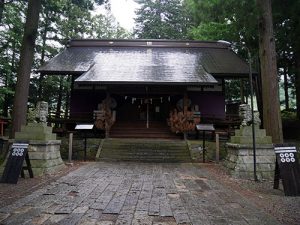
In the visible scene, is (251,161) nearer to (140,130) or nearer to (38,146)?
(38,146)

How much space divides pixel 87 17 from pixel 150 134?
14178mm

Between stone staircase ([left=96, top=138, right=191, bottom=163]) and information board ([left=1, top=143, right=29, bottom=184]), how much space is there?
521cm

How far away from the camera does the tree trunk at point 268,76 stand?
33.4 ft

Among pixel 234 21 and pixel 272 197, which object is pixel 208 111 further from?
pixel 272 197

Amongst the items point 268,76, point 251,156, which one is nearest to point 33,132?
point 251,156

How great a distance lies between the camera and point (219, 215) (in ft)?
15.3

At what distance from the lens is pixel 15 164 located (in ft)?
24.1

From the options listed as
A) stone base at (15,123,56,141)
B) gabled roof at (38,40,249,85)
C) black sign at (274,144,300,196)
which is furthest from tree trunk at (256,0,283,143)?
stone base at (15,123,56,141)

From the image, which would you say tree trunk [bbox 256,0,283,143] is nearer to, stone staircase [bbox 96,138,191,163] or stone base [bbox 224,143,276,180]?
stone base [bbox 224,143,276,180]

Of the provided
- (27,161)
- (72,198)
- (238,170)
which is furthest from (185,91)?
(72,198)

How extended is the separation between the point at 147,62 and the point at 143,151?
7465 mm

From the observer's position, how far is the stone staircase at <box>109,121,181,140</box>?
16688 mm

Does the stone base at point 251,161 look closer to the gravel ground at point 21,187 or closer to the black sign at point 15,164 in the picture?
the gravel ground at point 21,187

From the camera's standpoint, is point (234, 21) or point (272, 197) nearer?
point (272, 197)
